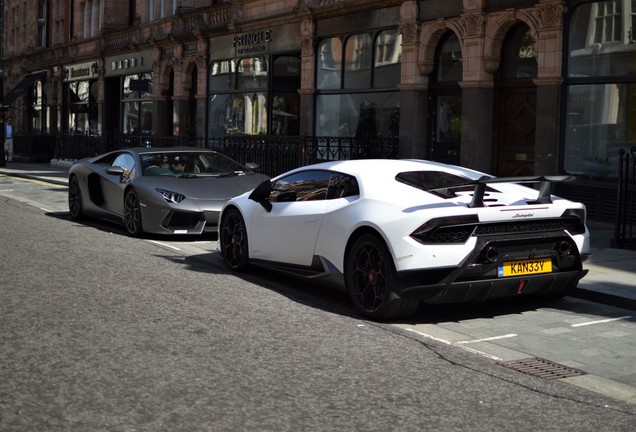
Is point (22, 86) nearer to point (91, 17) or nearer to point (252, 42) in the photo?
point (91, 17)

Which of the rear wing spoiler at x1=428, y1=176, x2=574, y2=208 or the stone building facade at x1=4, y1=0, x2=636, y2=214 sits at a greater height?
the stone building facade at x1=4, y1=0, x2=636, y2=214

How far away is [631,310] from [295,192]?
3543 millimetres

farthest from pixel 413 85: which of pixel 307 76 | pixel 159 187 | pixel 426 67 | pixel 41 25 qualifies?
pixel 41 25

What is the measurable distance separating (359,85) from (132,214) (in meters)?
11.1

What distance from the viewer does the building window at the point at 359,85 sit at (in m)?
22.4

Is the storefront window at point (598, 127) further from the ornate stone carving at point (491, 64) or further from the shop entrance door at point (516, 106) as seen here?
the ornate stone carving at point (491, 64)

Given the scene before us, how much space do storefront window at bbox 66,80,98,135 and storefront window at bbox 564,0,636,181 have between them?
28809mm

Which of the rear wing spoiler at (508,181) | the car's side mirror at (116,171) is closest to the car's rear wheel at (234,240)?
the rear wing spoiler at (508,181)

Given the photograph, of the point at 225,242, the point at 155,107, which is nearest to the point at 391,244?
the point at 225,242

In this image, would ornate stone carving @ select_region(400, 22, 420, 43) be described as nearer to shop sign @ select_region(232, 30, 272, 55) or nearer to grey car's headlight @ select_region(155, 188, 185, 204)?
shop sign @ select_region(232, 30, 272, 55)

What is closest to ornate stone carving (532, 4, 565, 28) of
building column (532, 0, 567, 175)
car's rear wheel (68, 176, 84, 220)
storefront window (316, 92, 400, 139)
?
building column (532, 0, 567, 175)

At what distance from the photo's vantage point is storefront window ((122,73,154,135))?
3688 centimetres

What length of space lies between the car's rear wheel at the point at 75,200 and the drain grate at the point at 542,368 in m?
10.5

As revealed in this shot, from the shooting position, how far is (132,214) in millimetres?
13867
